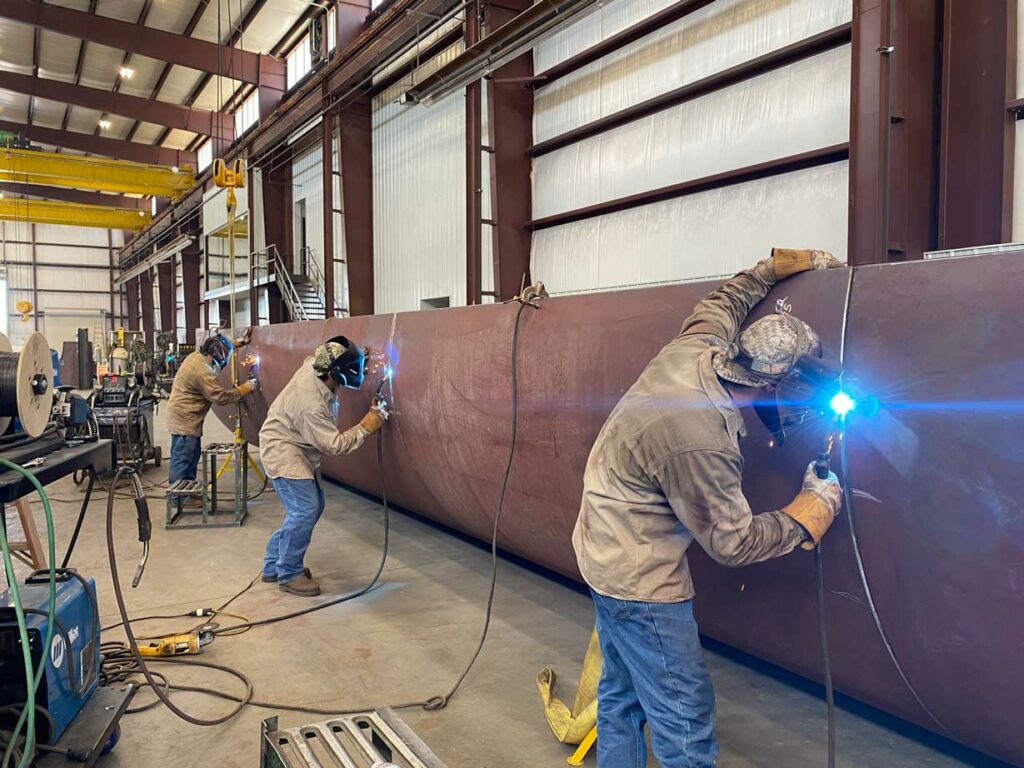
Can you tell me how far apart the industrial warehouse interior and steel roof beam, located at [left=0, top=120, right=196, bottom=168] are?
11863mm

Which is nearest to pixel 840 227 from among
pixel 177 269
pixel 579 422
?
pixel 579 422

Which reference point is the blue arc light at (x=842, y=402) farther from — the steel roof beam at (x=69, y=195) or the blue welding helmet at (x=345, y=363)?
the steel roof beam at (x=69, y=195)

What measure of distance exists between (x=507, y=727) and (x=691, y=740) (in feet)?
3.55

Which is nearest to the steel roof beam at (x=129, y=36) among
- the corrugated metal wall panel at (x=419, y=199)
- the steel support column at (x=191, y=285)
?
the corrugated metal wall panel at (x=419, y=199)

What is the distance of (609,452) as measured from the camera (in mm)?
2148

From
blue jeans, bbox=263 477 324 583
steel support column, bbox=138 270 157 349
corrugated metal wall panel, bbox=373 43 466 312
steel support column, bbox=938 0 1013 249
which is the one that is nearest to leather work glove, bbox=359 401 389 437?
blue jeans, bbox=263 477 324 583

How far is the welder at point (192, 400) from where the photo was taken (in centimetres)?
657

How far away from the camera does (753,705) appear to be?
300cm

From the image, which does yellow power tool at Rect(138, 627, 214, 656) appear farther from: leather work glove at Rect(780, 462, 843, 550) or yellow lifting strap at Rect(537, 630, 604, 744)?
leather work glove at Rect(780, 462, 843, 550)

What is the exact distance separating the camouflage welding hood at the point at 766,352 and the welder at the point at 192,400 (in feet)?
18.6

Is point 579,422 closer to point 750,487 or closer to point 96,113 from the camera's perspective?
point 750,487

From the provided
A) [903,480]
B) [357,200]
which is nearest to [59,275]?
[357,200]

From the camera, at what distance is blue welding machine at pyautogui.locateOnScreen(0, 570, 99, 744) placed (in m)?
2.32

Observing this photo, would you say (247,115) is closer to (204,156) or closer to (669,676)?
(204,156)
